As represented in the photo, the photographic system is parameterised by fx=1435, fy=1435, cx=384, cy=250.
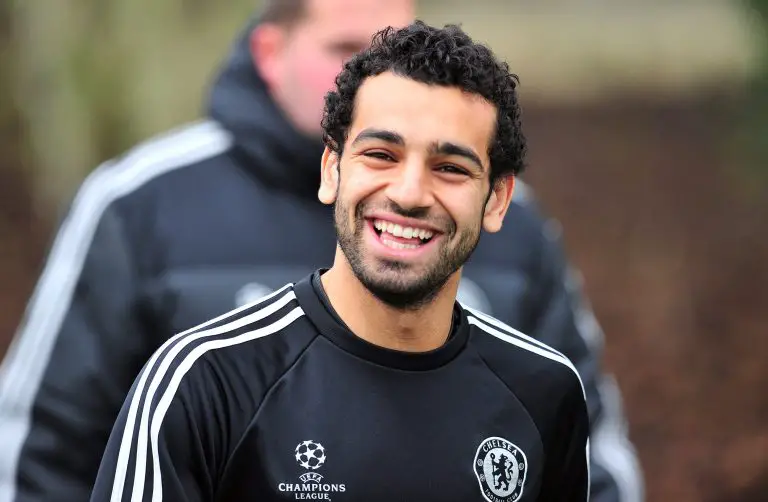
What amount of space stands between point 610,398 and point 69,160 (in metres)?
5.40

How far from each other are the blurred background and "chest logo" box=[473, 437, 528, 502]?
18.9ft

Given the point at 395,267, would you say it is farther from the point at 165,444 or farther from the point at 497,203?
the point at 165,444

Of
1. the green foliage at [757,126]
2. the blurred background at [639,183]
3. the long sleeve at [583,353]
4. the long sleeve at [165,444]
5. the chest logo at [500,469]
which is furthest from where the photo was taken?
the green foliage at [757,126]

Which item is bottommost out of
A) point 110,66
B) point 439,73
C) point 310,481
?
point 310,481

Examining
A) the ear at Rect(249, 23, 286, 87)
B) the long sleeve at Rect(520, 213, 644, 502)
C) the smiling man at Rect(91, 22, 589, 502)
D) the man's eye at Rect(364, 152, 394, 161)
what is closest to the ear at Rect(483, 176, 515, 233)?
the smiling man at Rect(91, 22, 589, 502)

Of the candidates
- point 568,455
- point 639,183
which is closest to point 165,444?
point 568,455

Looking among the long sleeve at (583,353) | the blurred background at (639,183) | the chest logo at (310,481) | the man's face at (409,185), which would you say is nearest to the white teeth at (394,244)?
the man's face at (409,185)

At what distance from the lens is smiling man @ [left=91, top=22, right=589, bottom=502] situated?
229 cm

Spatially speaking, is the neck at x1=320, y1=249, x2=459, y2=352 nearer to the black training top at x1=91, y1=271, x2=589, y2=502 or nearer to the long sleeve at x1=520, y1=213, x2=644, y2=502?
the black training top at x1=91, y1=271, x2=589, y2=502

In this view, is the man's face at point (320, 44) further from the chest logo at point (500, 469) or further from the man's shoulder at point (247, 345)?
the chest logo at point (500, 469)

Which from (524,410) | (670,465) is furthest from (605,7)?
(524,410)

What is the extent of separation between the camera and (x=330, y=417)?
2.40m

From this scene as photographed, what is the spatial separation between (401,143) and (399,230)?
0.47 ft

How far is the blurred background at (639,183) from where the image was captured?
846 centimetres
